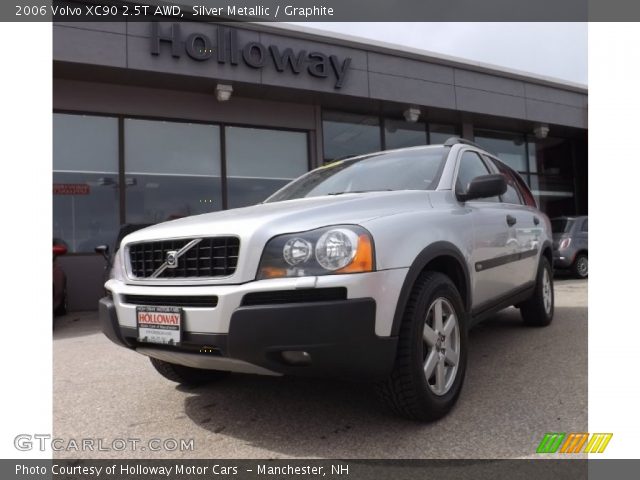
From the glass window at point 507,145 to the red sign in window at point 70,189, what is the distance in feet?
30.9

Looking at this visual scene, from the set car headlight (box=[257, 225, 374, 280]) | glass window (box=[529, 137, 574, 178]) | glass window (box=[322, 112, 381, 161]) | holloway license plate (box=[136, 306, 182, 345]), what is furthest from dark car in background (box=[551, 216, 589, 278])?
holloway license plate (box=[136, 306, 182, 345])

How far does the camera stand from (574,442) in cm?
218

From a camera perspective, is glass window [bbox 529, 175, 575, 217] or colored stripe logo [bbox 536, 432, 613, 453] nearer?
colored stripe logo [bbox 536, 432, 613, 453]

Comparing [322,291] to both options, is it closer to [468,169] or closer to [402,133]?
[468,169]

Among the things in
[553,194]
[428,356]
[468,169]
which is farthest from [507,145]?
[428,356]

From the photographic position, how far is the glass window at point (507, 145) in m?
12.6

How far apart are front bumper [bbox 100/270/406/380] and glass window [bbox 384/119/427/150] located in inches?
364

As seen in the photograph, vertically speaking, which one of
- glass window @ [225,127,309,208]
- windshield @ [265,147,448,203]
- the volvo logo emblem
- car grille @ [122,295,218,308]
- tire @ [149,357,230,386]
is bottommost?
tire @ [149,357,230,386]

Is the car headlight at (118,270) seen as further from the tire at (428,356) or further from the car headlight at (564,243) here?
the car headlight at (564,243)

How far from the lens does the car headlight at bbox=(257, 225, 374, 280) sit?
202 centimetres

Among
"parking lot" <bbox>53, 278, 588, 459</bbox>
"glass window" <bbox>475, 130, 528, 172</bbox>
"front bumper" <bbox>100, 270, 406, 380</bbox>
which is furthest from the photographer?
"glass window" <bbox>475, 130, 528, 172</bbox>

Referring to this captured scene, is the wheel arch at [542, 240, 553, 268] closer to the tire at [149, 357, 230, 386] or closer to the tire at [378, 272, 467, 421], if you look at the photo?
the tire at [378, 272, 467, 421]

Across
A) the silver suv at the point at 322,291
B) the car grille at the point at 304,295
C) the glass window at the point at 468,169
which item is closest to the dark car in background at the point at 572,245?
the glass window at the point at 468,169

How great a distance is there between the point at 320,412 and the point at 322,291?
100cm
